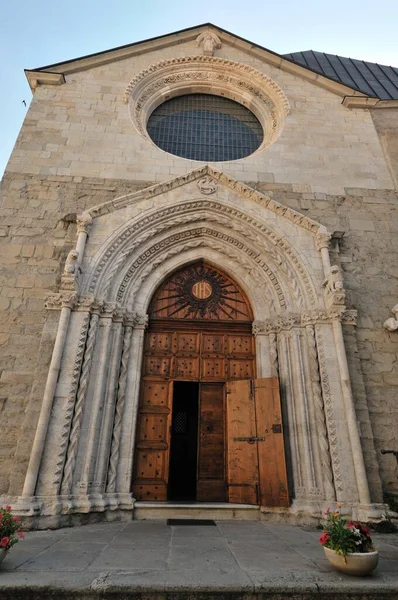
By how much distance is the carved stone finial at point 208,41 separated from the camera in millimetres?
10406

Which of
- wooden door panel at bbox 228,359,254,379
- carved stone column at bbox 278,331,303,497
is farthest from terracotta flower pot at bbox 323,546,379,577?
wooden door panel at bbox 228,359,254,379

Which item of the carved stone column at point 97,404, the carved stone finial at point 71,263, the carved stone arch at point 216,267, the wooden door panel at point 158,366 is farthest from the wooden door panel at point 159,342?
the carved stone finial at point 71,263

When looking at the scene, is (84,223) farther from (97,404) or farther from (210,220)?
(97,404)

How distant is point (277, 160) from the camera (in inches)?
339

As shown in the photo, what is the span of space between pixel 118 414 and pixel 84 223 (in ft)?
11.7

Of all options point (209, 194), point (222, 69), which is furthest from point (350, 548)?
point (222, 69)

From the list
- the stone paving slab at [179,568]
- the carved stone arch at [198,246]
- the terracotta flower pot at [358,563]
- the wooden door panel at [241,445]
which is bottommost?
the stone paving slab at [179,568]

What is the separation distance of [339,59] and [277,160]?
1149cm

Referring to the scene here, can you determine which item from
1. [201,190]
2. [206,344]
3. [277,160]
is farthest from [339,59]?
[206,344]

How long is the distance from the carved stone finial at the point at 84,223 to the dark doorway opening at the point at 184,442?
4.38 m

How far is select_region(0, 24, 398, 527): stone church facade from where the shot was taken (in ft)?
18.3

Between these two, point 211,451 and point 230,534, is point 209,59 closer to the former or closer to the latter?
point 211,451

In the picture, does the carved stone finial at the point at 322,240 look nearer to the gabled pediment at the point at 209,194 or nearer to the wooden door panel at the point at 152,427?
the gabled pediment at the point at 209,194

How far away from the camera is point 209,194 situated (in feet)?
25.4
